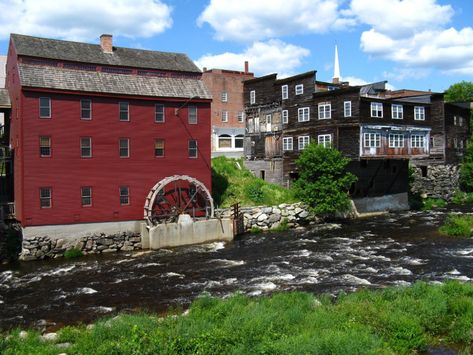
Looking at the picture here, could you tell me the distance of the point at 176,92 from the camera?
33.6 m

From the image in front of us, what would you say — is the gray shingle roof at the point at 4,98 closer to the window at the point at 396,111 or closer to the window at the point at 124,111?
the window at the point at 124,111

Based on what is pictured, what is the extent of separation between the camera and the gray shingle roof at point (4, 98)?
3269 cm

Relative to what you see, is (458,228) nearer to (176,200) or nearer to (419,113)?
(419,113)

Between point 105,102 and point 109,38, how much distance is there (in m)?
5.86

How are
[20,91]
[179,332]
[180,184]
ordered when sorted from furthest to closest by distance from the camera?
[180,184] < [20,91] < [179,332]

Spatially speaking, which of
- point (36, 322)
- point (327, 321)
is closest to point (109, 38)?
point (36, 322)

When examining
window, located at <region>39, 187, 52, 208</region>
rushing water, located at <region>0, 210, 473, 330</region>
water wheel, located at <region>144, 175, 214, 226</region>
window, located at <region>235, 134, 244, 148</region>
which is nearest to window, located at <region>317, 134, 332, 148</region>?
rushing water, located at <region>0, 210, 473, 330</region>

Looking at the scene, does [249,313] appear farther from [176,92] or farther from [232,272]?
[176,92]

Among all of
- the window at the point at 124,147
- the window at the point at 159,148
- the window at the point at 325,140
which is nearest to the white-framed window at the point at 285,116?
the window at the point at 325,140

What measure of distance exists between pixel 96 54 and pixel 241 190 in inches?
607

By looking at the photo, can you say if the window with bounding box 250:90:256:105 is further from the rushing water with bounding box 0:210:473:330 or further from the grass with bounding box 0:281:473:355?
the grass with bounding box 0:281:473:355

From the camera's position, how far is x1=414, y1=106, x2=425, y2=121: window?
149 ft

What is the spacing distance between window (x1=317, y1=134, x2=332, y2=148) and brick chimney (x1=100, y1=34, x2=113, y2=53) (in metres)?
19.1

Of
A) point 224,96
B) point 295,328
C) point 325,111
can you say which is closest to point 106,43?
point 325,111
